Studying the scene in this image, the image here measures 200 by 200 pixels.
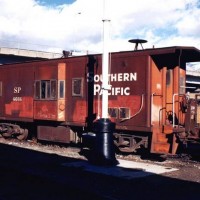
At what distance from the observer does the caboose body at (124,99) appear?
12391 mm

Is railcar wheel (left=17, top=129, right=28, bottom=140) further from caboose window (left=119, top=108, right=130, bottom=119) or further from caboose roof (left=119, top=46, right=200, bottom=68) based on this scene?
caboose roof (left=119, top=46, right=200, bottom=68)

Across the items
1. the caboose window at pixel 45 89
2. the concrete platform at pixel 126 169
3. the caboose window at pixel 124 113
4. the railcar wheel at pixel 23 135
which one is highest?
A: the caboose window at pixel 45 89

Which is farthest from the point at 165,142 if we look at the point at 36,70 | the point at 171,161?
the point at 36,70

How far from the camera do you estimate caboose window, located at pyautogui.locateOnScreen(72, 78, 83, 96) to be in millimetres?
14383

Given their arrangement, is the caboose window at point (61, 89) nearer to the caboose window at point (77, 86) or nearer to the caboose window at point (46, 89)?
the caboose window at point (46, 89)

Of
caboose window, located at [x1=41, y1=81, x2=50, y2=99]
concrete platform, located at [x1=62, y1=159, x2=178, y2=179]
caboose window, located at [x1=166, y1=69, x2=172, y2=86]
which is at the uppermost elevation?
caboose window, located at [x1=166, y1=69, x2=172, y2=86]

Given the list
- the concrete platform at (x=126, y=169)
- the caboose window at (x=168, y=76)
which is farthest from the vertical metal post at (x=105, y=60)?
the caboose window at (x=168, y=76)

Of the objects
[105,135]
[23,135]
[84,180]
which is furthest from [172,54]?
[23,135]

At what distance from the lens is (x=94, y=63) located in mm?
14094

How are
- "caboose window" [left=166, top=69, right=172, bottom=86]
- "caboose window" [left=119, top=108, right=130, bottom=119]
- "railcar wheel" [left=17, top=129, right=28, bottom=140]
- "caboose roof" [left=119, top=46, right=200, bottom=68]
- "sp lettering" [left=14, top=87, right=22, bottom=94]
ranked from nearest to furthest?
"caboose roof" [left=119, top=46, right=200, bottom=68]
"caboose window" [left=119, top=108, right=130, bottom=119]
"caboose window" [left=166, top=69, right=172, bottom=86]
"sp lettering" [left=14, top=87, right=22, bottom=94]
"railcar wheel" [left=17, top=129, right=28, bottom=140]

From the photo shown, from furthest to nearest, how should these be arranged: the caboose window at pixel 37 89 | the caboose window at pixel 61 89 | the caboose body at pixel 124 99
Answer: the caboose window at pixel 37 89, the caboose window at pixel 61 89, the caboose body at pixel 124 99

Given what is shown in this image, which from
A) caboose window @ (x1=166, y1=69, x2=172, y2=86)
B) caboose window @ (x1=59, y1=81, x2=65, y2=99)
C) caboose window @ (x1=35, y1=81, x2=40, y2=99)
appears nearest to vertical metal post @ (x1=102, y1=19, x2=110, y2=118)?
caboose window @ (x1=166, y1=69, x2=172, y2=86)

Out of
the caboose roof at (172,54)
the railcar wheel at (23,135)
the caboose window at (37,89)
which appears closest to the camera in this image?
the caboose roof at (172,54)

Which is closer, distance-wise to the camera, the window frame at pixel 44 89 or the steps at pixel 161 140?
the steps at pixel 161 140
